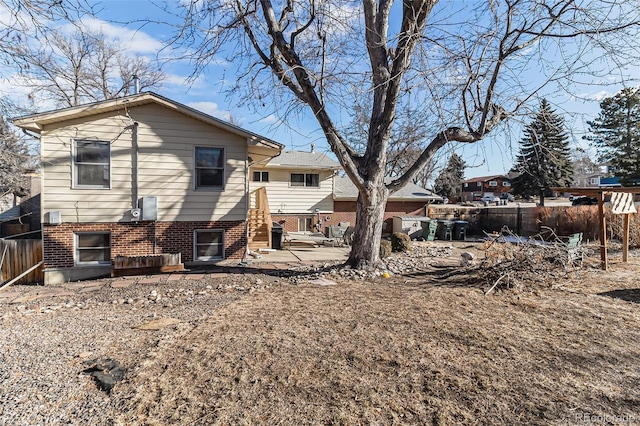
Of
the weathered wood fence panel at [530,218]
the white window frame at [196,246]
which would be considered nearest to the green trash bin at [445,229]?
the weathered wood fence panel at [530,218]

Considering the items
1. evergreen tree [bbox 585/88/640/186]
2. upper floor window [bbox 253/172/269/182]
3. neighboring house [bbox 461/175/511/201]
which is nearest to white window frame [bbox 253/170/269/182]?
upper floor window [bbox 253/172/269/182]

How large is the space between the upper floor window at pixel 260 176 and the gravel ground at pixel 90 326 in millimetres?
10166

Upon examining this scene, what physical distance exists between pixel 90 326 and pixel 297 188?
47.4 ft

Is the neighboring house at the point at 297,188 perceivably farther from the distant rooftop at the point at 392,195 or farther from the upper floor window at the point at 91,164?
the upper floor window at the point at 91,164

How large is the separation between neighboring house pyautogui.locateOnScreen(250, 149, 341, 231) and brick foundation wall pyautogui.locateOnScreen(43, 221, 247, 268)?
8.33 metres

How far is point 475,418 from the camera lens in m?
2.51

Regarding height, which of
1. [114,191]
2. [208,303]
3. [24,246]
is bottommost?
[208,303]

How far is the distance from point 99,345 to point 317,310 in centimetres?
287

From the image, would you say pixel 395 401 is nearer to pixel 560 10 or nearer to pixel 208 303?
pixel 208 303

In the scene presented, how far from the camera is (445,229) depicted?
709 inches

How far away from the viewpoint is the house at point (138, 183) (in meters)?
8.29

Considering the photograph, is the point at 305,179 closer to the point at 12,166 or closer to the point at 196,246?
the point at 196,246

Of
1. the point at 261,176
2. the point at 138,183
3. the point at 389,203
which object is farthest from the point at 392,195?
the point at 138,183

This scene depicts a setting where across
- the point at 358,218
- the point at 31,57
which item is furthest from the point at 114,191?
the point at 358,218
